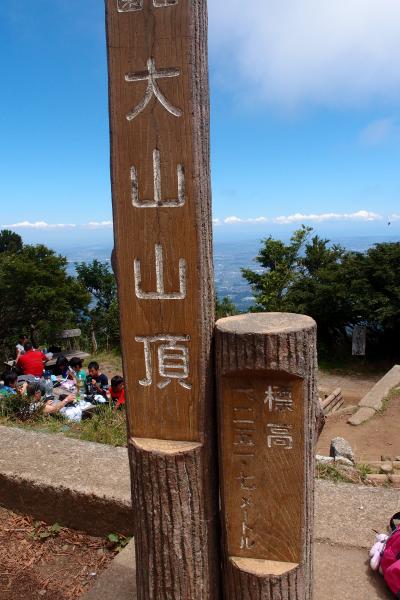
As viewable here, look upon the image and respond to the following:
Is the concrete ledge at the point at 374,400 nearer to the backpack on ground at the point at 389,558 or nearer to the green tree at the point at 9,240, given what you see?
the backpack on ground at the point at 389,558

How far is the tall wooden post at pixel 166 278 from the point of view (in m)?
1.75

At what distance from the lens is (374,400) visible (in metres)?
9.66

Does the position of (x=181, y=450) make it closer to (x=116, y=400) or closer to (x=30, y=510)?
(x=30, y=510)

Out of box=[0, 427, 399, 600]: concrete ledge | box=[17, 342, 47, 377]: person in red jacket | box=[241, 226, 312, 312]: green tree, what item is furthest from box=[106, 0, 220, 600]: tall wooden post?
box=[241, 226, 312, 312]: green tree

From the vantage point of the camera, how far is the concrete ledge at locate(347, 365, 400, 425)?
898 cm

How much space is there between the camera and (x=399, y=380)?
10.8 metres

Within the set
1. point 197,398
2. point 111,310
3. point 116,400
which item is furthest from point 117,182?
point 111,310

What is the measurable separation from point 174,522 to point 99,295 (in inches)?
870

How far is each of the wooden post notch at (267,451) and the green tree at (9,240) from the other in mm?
24662

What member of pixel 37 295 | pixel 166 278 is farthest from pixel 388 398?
pixel 37 295

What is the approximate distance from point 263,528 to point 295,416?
0.51m

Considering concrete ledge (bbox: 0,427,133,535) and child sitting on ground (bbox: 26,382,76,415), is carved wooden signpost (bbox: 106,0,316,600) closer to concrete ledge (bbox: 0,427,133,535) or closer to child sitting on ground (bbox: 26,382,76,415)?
concrete ledge (bbox: 0,427,133,535)

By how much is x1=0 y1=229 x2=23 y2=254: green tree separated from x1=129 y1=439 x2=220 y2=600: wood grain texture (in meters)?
24.5

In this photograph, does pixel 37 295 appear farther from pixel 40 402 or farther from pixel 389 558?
pixel 389 558
